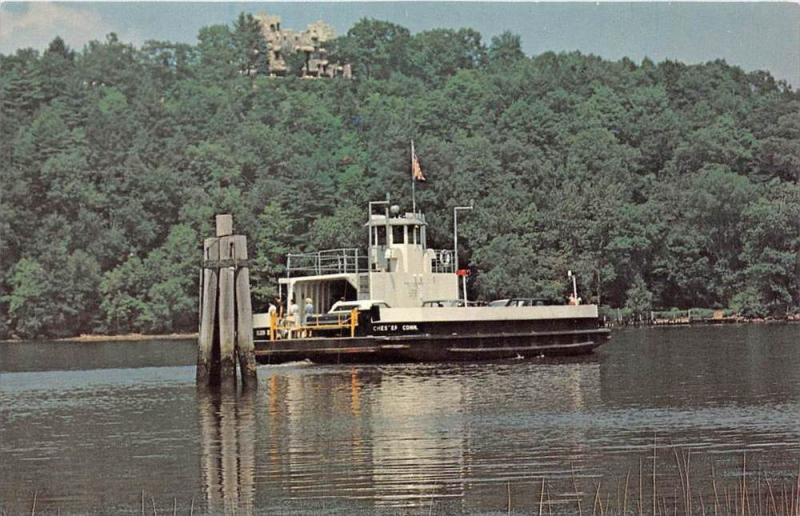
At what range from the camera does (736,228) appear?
329 ft

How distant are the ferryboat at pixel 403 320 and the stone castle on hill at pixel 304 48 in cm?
9640

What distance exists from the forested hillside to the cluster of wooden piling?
52.4 m

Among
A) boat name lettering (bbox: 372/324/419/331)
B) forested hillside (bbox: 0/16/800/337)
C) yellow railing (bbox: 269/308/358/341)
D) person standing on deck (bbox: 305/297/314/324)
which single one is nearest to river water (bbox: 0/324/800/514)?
boat name lettering (bbox: 372/324/419/331)

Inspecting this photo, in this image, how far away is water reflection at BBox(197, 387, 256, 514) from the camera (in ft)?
79.0

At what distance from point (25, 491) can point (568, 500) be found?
8.56 meters

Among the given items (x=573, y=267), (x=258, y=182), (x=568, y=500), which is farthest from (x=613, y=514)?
(x=258, y=182)

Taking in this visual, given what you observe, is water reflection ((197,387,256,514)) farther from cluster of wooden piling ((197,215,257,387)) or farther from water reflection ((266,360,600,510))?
cluster of wooden piling ((197,215,257,387))

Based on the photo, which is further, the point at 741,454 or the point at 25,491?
the point at 741,454

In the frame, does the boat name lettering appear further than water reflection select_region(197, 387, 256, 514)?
Yes

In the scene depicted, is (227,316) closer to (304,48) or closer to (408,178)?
(408,178)

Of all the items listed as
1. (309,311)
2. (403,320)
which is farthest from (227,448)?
(309,311)

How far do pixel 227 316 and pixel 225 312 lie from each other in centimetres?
17

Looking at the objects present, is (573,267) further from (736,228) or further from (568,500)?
(568,500)

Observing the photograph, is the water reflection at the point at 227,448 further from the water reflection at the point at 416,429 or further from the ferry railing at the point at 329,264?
the ferry railing at the point at 329,264
